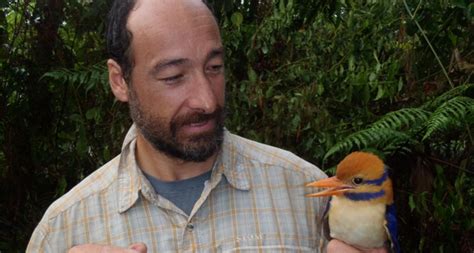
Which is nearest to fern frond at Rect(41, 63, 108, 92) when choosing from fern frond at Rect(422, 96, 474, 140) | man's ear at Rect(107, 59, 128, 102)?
man's ear at Rect(107, 59, 128, 102)

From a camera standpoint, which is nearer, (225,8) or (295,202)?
(295,202)

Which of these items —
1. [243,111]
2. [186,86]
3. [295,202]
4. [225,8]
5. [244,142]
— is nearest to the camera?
[186,86]

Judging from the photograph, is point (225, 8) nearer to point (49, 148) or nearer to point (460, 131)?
point (460, 131)

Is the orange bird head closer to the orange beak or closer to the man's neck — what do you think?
the orange beak

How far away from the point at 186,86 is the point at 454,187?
2.26m

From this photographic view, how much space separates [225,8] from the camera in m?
3.99

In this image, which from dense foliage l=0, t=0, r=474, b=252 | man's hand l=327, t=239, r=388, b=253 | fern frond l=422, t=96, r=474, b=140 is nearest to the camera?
man's hand l=327, t=239, r=388, b=253

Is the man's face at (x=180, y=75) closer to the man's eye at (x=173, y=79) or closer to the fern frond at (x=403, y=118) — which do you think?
the man's eye at (x=173, y=79)

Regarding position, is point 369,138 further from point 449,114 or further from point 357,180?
point 357,180

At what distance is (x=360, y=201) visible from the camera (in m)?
2.70

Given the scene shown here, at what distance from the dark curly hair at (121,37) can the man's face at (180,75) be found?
44 mm

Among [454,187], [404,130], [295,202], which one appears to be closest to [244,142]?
[295,202]

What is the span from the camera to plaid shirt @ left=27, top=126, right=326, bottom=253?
2.71m

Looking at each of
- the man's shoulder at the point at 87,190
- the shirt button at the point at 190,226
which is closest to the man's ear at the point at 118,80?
the man's shoulder at the point at 87,190
